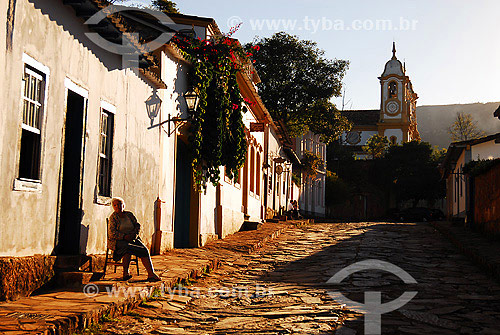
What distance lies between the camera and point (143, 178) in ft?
38.5

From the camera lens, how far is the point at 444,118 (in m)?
150

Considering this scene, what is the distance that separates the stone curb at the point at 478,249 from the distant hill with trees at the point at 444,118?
12475cm

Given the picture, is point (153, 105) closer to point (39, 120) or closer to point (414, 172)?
point (39, 120)

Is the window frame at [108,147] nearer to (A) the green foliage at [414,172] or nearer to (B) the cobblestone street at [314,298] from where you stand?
(B) the cobblestone street at [314,298]

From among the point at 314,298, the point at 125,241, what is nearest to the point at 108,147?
the point at 125,241

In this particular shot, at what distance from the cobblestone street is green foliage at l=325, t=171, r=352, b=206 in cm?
3644

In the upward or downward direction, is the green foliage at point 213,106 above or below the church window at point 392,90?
below

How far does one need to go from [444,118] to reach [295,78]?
116 m

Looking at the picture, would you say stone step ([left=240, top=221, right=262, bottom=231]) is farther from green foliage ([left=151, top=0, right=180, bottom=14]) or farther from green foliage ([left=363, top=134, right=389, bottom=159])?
green foliage ([left=363, top=134, right=389, bottom=159])

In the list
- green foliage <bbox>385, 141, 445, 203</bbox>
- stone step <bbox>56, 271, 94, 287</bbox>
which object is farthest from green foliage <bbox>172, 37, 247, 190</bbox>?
green foliage <bbox>385, 141, 445, 203</bbox>

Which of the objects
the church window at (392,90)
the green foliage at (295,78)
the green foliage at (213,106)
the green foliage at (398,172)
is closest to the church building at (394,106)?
the church window at (392,90)

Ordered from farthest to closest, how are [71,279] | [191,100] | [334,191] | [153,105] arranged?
[334,191], [191,100], [153,105], [71,279]

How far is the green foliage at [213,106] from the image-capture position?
14.1m

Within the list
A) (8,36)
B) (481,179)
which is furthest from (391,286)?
(481,179)
